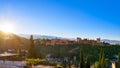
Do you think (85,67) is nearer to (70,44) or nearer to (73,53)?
(73,53)

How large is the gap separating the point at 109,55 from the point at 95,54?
733 cm

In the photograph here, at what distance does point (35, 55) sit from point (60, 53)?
179 ft

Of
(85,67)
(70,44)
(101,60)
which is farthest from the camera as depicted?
(70,44)

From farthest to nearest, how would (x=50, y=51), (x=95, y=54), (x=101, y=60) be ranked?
(x=50, y=51)
(x=95, y=54)
(x=101, y=60)

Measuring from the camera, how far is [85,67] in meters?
31.7

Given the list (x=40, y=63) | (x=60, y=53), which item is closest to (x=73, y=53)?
(x=60, y=53)

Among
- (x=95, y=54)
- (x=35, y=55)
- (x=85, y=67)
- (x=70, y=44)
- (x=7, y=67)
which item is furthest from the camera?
(x=70, y=44)

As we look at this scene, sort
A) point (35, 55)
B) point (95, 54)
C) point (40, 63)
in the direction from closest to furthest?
point (40, 63) → point (35, 55) → point (95, 54)

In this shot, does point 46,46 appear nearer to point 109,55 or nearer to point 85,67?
point 109,55

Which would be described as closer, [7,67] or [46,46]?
[7,67]

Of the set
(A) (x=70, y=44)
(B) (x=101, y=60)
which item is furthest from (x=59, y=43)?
(B) (x=101, y=60)

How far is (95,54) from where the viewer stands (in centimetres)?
7800

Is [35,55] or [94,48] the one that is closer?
[35,55]

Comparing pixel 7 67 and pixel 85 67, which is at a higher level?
pixel 7 67
